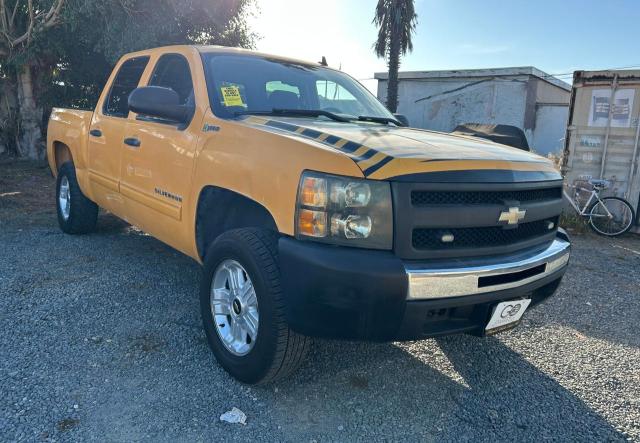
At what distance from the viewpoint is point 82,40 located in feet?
34.4

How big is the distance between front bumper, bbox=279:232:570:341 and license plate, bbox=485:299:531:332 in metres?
0.05

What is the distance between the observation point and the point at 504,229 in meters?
2.51

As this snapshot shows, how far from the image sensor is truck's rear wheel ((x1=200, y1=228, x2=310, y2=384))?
236 centimetres

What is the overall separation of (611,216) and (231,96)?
6.83 meters

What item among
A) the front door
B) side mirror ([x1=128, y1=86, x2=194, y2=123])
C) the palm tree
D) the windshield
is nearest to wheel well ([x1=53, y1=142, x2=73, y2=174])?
the front door

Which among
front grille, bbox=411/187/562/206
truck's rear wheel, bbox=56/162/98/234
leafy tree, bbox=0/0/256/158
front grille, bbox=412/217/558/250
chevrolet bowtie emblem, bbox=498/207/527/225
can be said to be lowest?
truck's rear wheel, bbox=56/162/98/234

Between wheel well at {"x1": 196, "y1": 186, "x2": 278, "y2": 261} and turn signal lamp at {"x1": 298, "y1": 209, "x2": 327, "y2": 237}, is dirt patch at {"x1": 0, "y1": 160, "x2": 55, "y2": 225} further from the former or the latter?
turn signal lamp at {"x1": 298, "y1": 209, "x2": 327, "y2": 237}

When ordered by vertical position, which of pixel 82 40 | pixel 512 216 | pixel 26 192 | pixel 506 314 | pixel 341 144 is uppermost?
pixel 82 40

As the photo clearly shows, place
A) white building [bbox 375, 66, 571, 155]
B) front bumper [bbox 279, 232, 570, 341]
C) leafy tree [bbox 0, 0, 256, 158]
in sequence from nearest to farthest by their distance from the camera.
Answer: front bumper [bbox 279, 232, 570, 341] → leafy tree [bbox 0, 0, 256, 158] → white building [bbox 375, 66, 571, 155]

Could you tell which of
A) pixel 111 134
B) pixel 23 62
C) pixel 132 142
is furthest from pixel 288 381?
pixel 23 62

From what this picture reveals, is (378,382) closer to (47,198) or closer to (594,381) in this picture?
(594,381)

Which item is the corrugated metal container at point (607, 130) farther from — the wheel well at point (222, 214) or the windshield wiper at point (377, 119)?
the wheel well at point (222, 214)

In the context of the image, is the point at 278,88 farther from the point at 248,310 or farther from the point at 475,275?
the point at 475,275

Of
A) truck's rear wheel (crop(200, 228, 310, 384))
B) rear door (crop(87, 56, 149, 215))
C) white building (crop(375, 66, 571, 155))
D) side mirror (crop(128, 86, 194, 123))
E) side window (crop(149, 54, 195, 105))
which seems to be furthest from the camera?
white building (crop(375, 66, 571, 155))
